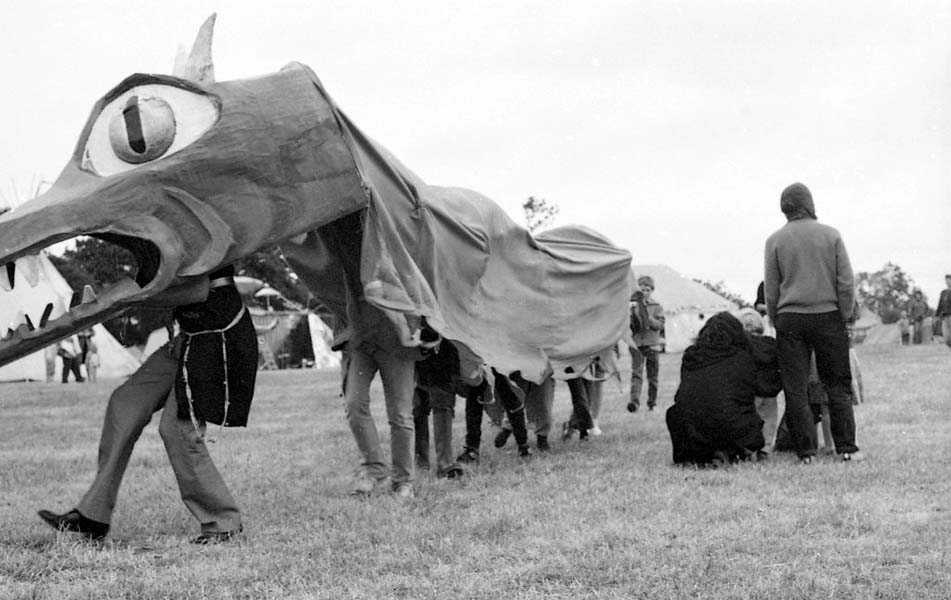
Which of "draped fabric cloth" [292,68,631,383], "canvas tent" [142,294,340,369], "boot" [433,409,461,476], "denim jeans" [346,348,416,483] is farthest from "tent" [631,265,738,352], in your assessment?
"denim jeans" [346,348,416,483]

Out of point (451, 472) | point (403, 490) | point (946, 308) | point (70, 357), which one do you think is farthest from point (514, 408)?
point (70, 357)

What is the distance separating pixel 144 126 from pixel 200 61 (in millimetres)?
520

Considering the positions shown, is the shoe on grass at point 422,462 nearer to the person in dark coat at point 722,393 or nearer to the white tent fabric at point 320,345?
the person in dark coat at point 722,393

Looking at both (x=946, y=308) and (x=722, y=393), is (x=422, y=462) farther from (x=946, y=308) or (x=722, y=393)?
(x=946, y=308)

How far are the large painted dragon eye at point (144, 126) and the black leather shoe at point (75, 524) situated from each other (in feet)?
5.75

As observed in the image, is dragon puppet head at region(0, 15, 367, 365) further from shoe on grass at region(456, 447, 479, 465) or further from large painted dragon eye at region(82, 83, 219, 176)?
shoe on grass at region(456, 447, 479, 465)

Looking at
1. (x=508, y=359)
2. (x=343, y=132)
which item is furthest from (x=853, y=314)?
(x=343, y=132)

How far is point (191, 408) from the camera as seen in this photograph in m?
5.64

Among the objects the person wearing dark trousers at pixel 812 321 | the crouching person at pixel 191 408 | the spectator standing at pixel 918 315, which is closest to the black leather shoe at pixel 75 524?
the crouching person at pixel 191 408

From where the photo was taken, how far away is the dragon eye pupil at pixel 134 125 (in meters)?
5.37

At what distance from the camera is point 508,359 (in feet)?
26.5

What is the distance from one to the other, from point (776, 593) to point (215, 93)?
355 centimetres

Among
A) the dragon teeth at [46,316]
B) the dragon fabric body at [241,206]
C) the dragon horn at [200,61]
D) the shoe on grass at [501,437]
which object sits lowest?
the shoe on grass at [501,437]

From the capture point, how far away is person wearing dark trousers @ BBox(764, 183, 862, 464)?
7.93m
